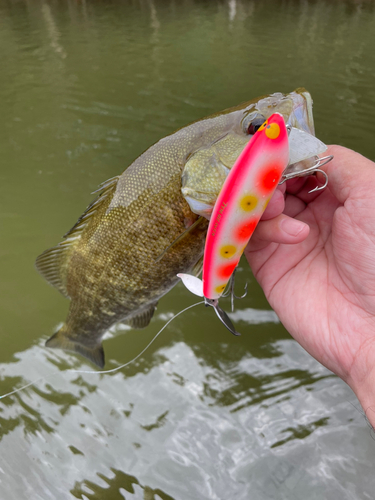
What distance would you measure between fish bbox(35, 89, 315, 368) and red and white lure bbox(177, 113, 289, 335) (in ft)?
0.83

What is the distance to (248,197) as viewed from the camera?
1.13 m

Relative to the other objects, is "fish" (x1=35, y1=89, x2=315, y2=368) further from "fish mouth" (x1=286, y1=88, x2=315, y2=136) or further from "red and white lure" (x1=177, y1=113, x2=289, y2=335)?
"red and white lure" (x1=177, y1=113, x2=289, y2=335)

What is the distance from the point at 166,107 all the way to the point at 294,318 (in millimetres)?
4749

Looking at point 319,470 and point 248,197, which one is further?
point 319,470

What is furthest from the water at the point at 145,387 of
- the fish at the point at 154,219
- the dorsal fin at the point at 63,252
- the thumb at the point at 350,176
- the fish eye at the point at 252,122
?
the fish eye at the point at 252,122

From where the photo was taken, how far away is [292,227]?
1401mm

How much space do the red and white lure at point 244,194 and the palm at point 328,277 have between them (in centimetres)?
53

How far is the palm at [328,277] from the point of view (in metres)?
1.49

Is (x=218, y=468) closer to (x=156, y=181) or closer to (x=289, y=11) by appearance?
(x=156, y=181)

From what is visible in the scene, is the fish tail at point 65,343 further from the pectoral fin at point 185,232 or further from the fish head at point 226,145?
the fish head at point 226,145

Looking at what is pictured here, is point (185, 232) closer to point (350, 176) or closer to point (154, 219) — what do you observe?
point (154, 219)

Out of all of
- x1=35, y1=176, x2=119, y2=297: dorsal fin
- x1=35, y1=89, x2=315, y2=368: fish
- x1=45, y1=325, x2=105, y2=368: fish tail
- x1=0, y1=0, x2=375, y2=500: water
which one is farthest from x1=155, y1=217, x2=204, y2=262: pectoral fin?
x1=0, y1=0, x2=375, y2=500: water

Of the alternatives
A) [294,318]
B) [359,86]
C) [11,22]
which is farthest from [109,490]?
[11,22]

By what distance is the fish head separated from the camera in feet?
4.62
